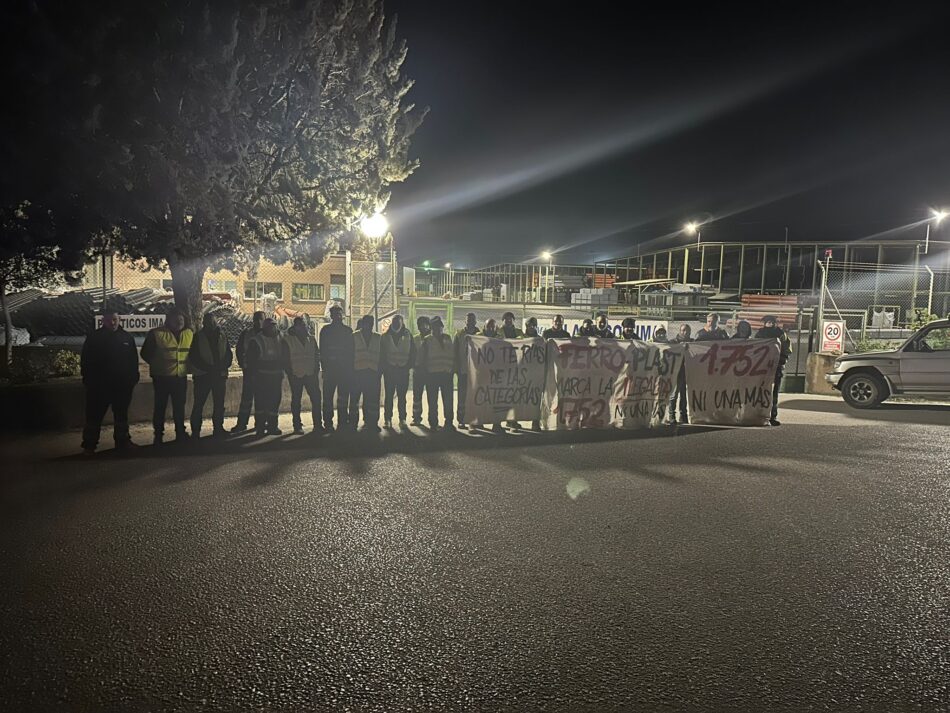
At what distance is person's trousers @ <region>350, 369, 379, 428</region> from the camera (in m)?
9.51

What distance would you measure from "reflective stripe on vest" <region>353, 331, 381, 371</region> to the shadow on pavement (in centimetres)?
888

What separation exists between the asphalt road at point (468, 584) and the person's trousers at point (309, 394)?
6.38 feet

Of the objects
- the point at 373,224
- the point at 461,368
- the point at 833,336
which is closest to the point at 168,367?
the point at 461,368

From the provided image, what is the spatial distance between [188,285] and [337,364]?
5233 millimetres

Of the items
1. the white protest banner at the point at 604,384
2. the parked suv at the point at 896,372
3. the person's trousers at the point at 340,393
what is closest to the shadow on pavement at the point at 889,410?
the parked suv at the point at 896,372

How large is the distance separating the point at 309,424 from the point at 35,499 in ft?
14.5

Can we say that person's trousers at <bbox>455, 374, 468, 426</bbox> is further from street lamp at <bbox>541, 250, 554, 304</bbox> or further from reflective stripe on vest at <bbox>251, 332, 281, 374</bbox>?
street lamp at <bbox>541, 250, 554, 304</bbox>

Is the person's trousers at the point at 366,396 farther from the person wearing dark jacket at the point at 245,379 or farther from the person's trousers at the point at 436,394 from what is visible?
the person wearing dark jacket at the point at 245,379

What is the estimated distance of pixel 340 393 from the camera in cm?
938

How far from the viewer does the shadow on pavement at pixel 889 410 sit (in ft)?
37.9

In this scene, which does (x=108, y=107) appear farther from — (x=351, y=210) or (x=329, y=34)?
(x=351, y=210)

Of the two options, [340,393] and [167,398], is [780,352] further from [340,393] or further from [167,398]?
[167,398]

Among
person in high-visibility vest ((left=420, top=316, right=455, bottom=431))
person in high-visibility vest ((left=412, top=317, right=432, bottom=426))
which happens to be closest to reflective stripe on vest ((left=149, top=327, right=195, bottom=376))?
person in high-visibility vest ((left=412, top=317, right=432, bottom=426))

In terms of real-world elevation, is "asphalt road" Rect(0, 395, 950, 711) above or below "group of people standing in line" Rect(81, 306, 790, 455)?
below
